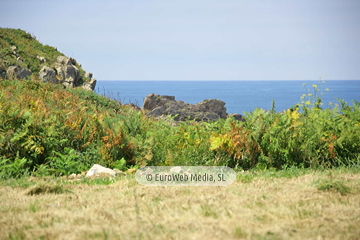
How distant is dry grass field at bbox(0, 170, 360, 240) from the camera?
12.1 feet

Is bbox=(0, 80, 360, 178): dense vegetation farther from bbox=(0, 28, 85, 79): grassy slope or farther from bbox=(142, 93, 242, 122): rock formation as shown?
bbox=(0, 28, 85, 79): grassy slope

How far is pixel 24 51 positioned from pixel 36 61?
163 cm

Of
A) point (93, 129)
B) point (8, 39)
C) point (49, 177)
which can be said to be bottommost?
point (49, 177)

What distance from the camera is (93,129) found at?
828 cm

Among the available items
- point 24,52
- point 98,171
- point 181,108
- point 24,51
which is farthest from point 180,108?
point 98,171

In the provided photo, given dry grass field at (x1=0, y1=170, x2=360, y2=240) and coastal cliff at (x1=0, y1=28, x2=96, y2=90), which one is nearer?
dry grass field at (x1=0, y1=170, x2=360, y2=240)

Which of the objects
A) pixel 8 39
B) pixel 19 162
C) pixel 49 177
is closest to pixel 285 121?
pixel 49 177

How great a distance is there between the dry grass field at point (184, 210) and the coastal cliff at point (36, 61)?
21.0 meters

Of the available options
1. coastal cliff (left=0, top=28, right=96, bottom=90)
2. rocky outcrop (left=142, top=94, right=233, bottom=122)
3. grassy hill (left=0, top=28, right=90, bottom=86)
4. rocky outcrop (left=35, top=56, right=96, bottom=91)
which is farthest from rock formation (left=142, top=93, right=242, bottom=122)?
grassy hill (left=0, top=28, right=90, bottom=86)

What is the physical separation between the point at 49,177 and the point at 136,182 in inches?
69.4

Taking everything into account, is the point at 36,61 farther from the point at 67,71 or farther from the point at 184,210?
the point at 184,210

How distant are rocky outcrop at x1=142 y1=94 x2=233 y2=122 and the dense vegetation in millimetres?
12223

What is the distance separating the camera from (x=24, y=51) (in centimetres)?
3053

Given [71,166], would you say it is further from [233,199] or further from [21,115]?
[233,199]
